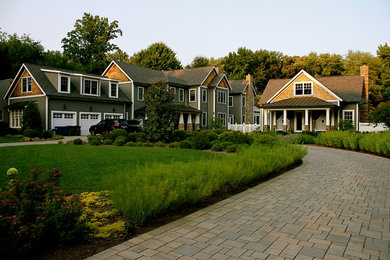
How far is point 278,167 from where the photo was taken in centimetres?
981

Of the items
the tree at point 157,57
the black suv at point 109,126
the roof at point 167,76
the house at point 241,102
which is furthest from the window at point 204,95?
the tree at point 157,57

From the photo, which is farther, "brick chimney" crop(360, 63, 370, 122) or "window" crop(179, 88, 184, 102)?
"window" crop(179, 88, 184, 102)

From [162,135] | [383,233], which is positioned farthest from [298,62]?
[383,233]

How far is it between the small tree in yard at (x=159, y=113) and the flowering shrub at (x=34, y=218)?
48.1 feet

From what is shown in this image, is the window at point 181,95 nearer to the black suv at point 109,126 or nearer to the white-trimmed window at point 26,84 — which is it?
the black suv at point 109,126

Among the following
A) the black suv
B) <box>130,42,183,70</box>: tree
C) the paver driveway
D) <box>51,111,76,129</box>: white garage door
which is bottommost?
the paver driveway

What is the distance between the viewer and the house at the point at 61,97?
2619cm

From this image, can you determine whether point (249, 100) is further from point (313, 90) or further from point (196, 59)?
point (196, 59)

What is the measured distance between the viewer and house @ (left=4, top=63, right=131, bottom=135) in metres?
26.2

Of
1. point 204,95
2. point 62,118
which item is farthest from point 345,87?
point 62,118

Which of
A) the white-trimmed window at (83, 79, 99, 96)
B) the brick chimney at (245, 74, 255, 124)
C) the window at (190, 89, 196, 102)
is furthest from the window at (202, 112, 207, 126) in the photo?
the white-trimmed window at (83, 79, 99, 96)

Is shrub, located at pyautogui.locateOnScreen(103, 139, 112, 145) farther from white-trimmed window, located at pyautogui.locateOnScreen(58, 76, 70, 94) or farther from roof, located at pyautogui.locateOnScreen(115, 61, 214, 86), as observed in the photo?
roof, located at pyautogui.locateOnScreen(115, 61, 214, 86)

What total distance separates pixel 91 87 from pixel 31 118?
681 centimetres

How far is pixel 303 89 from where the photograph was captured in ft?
104
